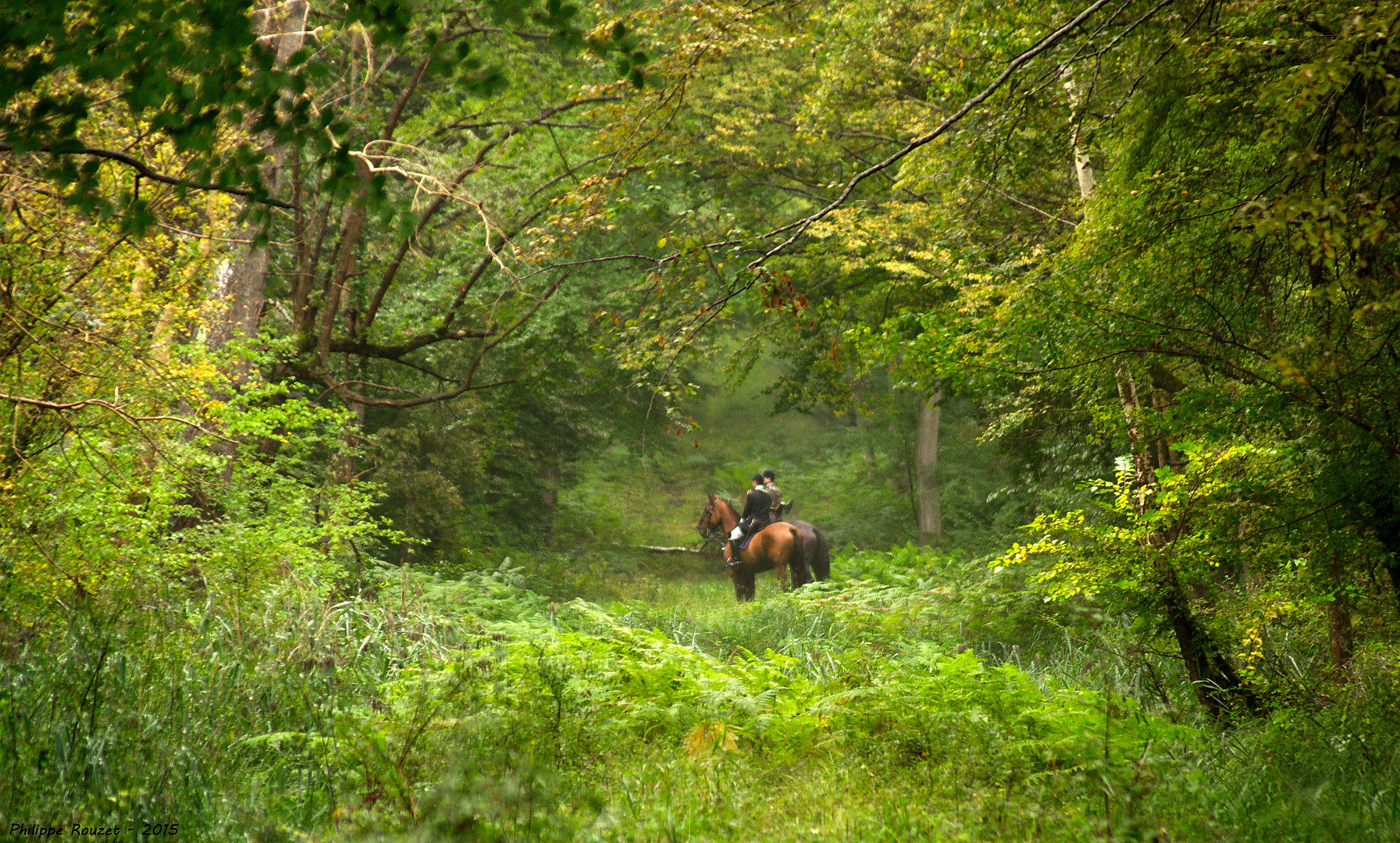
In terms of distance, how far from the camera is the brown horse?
1545 centimetres

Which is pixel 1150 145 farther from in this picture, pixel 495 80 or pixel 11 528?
pixel 11 528

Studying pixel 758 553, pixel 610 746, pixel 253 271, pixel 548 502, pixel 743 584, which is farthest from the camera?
pixel 548 502

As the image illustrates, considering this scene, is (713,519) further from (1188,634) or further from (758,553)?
(1188,634)

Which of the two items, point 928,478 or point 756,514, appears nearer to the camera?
point 756,514

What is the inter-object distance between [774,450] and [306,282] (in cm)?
2250

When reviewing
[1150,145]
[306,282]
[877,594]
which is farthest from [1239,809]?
[306,282]

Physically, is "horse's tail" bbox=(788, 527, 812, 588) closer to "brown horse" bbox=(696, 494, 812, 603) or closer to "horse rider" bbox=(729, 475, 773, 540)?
"brown horse" bbox=(696, 494, 812, 603)

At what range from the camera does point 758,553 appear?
15922mm

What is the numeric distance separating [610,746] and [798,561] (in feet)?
36.9

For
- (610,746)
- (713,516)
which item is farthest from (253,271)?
(713,516)

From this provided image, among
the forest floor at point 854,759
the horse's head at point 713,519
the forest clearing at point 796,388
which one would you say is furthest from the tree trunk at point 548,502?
the forest floor at point 854,759

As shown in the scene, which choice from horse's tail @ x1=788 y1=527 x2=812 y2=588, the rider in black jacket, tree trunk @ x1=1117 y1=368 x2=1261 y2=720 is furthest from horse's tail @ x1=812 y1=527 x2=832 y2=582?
tree trunk @ x1=1117 y1=368 x2=1261 y2=720

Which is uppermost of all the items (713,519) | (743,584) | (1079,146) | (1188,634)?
(1079,146)

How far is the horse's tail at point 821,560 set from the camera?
15523 millimetres
